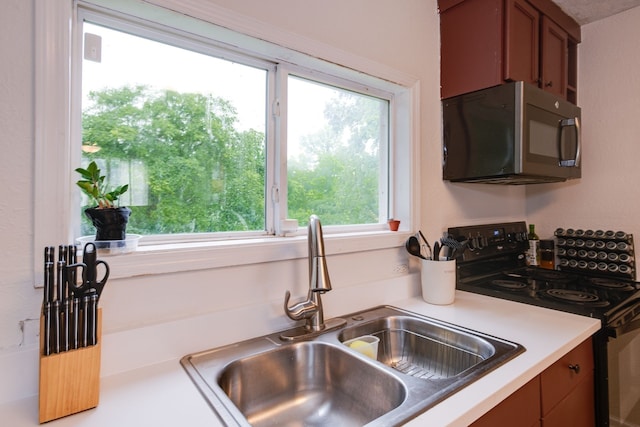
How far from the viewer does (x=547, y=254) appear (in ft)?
6.63

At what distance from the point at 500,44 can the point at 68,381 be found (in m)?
1.89

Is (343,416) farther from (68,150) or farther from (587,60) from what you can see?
(587,60)

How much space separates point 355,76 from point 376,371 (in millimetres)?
1145

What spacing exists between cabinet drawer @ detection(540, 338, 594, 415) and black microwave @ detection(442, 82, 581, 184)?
727 millimetres

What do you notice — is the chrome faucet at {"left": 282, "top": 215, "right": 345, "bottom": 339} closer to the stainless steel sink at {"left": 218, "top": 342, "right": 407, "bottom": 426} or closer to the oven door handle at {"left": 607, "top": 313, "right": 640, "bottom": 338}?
the stainless steel sink at {"left": 218, "top": 342, "right": 407, "bottom": 426}

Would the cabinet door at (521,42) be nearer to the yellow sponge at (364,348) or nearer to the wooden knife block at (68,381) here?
the yellow sponge at (364,348)

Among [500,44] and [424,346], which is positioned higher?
[500,44]

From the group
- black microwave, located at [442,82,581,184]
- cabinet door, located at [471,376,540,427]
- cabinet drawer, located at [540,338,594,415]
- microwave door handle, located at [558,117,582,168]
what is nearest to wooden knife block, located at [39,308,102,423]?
cabinet door, located at [471,376,540,427]

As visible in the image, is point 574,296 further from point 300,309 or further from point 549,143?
point 300,309

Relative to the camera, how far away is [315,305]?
43.1 inches

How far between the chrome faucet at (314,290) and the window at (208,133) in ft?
0.76

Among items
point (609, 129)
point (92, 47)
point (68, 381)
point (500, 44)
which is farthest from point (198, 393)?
point (609, 129)

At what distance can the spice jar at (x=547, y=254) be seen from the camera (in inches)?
79.4

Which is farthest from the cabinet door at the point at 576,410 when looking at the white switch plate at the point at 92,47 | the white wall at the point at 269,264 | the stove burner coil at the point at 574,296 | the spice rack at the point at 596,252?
the white switch plate at the point at 92,47
